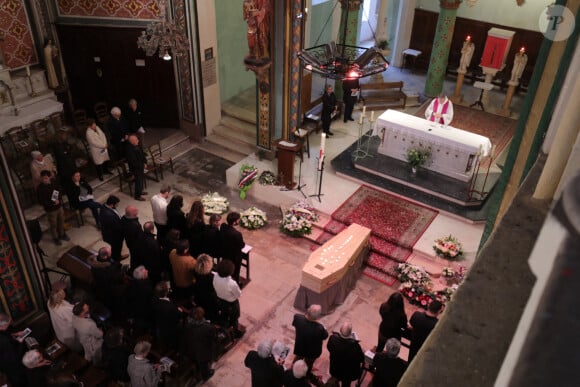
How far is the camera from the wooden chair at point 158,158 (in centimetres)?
1125

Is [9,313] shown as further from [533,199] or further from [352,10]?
[352,10]

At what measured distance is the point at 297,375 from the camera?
557cm

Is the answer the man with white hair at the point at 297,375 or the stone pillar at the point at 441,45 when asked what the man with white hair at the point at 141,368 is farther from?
the stone pillar at the point at 441,45

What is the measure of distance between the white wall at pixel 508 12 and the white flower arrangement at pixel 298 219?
9.16 meters

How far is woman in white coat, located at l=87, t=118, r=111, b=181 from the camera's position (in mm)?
10156

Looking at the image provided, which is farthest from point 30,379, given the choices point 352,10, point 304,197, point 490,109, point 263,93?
point 490,109

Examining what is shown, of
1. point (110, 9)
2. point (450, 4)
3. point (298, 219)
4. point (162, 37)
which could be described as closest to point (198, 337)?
point (298, 219)

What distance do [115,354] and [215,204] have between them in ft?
15.6

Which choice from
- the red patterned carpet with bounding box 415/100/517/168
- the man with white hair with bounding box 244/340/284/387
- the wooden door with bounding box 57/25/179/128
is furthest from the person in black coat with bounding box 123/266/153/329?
the red patterned carpet with bounding box 415/100/517/168

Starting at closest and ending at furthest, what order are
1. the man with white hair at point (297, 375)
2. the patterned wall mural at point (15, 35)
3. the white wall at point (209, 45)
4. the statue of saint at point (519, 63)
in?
the man with white hair at point (297, 375), the patterned wall mural at point (15, 35), the white wall at point (209, 45), the statue of saint at point (519, 63)

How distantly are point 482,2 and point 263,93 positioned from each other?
844 cm

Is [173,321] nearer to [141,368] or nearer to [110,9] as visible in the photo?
[141,368]

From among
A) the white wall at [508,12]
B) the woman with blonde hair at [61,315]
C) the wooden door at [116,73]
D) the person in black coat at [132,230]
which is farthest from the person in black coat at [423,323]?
the white wall at [508,12]

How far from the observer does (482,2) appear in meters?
15.6
